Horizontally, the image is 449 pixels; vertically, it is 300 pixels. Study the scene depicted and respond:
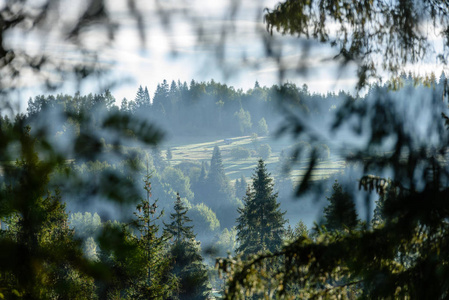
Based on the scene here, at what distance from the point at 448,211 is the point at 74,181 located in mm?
2461

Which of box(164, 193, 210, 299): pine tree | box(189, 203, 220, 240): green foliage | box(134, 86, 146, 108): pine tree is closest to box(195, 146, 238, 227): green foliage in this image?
box(189, 203, 220, 240): green foliage

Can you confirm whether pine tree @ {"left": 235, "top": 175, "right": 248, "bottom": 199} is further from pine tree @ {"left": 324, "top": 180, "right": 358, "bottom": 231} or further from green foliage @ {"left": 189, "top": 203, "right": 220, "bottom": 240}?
pine tree @ {"left": 324, "top": 180, "right": 358, "bottom": 231}

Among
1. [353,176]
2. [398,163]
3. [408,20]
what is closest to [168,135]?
[353,176]

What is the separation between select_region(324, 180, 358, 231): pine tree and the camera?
320 cm

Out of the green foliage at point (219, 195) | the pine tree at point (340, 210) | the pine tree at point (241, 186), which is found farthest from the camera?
the green foliage at point (219, 195)

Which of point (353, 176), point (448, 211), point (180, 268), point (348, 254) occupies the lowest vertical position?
point (180, 268)

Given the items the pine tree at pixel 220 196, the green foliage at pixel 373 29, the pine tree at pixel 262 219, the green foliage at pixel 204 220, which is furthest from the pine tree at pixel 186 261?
the pine tree at pixel 220 196

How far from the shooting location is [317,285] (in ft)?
12.3

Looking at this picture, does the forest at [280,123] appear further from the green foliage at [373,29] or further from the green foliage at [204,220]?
the green foliage at [204,220]

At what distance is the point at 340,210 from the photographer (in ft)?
10.8

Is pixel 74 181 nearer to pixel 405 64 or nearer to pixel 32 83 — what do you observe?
pixel 32 83

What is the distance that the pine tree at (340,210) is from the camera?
320 cm

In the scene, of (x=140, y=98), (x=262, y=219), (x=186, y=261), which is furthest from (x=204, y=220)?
(x=140, y=98)

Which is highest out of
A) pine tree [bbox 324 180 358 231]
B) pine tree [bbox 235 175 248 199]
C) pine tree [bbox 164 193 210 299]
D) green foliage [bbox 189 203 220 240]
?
pine tree [bbox 324 180 358 231]
